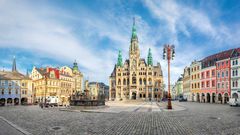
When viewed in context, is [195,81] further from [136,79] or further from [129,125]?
[129,125]

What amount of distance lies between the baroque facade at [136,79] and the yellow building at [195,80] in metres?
39.7

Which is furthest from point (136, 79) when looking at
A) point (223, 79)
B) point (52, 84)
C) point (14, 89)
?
point (14, 89)

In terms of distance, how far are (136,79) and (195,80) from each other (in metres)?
47.8

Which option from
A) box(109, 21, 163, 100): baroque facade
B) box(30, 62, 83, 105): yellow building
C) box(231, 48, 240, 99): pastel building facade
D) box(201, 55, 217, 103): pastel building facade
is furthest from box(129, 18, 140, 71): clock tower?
box(231, 48, 240, 99): pastel building facade

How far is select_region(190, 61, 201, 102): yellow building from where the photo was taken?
231 ft

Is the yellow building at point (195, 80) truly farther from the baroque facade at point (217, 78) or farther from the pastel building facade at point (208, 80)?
the pastel building facade at point (208, 80)

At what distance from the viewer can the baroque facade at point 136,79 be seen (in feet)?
382

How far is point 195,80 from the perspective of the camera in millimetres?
72875

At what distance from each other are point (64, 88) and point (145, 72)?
49860mm

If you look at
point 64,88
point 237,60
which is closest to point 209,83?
point 237,60

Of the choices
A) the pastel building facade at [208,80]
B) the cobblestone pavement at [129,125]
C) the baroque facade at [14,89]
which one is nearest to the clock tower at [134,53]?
the pastel building facade at [208,80]

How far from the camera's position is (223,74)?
188ft

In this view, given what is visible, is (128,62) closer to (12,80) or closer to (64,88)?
(64,88)

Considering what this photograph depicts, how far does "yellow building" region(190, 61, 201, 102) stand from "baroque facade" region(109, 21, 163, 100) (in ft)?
130
